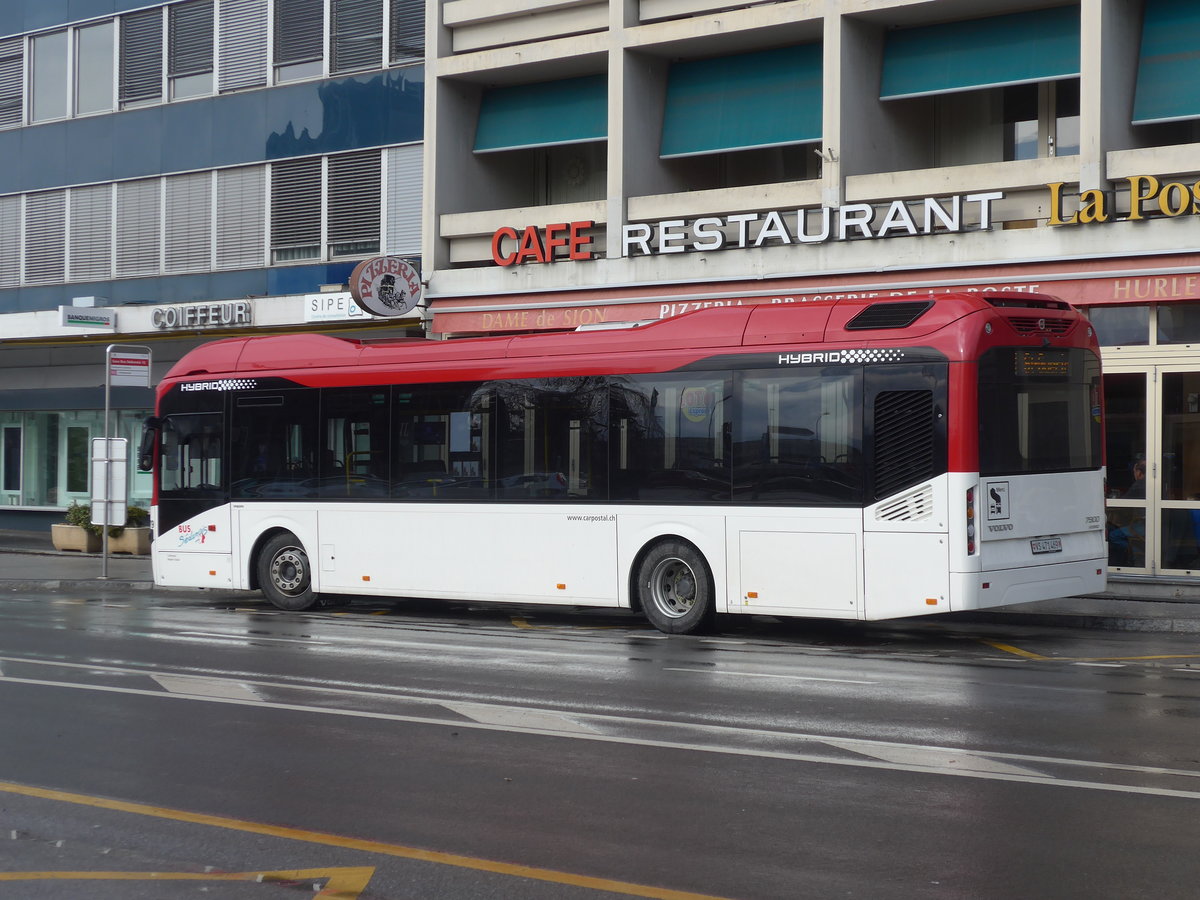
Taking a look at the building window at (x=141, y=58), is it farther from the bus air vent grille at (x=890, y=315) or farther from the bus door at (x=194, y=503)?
the bus air vent grille at (x=890, y=315)

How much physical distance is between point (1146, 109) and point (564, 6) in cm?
937

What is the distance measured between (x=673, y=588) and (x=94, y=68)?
21684 millimetres

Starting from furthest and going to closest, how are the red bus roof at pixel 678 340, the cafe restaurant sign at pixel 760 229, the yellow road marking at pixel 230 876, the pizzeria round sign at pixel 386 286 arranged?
the pizzeria round sign at pixel 386 286
the cafe restaurant sign at pixel 760 229
the red bus roof at pixel 678 340
the yellow road marking at pixel 230 876

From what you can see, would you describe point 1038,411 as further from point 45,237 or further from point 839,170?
point 45,237

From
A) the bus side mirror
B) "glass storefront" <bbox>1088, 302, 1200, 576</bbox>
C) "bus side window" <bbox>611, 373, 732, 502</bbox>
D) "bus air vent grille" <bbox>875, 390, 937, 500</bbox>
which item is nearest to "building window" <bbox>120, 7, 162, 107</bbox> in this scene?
the bus side mirror

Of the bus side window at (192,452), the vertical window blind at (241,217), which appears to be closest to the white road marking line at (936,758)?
the bus side window at (192,452)

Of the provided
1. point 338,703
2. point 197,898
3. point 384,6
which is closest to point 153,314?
point 384,6

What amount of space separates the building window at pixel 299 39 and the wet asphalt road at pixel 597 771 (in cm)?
1619

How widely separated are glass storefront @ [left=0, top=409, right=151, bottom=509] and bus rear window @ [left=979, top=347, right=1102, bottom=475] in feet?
74.5

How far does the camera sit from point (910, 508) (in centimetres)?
1332

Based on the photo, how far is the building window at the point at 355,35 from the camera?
26.4m

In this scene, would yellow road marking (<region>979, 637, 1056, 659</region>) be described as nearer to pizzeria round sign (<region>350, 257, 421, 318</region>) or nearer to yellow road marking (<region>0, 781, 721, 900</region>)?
yellow road marking (<region>0, 781, 721, 900</region>)

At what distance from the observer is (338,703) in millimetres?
10086

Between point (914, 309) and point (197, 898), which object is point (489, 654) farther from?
point (197, 898)
